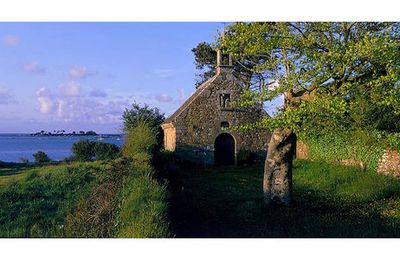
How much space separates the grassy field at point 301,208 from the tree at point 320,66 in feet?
6.67

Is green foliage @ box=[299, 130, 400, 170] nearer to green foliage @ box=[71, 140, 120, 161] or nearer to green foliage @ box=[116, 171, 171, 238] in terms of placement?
green foliage @ box=[116, 171, 171, 238]

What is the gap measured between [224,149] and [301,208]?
588 inches

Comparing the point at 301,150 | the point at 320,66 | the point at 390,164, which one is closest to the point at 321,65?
the point at 320,66

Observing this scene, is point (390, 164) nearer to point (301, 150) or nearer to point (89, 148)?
point (301, 150)

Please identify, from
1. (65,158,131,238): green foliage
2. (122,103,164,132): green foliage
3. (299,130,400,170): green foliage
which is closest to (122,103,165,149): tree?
(122,103,164,132): green foliage

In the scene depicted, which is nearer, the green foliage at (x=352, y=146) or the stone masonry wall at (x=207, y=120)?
the green foliage at (x=352, y=146)

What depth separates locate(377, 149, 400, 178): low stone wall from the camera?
1844 cm

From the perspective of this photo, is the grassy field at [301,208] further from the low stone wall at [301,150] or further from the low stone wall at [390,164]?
the low stone wall at [301,150]

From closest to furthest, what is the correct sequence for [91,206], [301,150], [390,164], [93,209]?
[93,209] → [91,206] → [390,164] → [301,150]

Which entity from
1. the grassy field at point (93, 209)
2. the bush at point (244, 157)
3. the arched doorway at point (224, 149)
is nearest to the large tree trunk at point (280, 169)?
the grassy field at point (93, 209)

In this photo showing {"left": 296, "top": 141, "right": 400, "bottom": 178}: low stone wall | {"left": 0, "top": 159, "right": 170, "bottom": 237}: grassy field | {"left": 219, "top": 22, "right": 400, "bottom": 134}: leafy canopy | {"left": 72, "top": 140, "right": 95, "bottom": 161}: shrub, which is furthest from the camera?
{"left": 72, "top": 140, "right": 95, "bottom": 161}: shrub

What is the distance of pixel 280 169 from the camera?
14.0 meters

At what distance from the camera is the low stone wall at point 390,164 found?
60.5 ft

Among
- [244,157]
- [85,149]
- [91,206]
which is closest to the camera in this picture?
[91,206]
